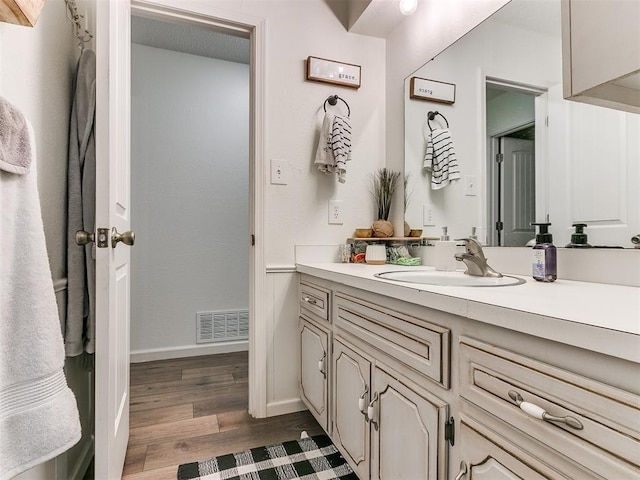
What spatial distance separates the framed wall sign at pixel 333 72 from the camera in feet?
6.07

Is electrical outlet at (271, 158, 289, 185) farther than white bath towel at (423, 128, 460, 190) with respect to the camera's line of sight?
Yes

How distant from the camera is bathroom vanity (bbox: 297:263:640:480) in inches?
19.1

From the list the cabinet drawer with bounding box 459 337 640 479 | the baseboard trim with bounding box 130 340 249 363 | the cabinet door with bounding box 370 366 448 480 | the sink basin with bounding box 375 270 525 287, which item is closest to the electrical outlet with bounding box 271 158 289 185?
the sink basin with bounding box 375 270 525 287

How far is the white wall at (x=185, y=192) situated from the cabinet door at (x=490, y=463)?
238 centimetres

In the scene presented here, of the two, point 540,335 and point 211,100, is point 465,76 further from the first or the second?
point 211,100

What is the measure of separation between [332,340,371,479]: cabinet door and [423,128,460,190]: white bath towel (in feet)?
2.94

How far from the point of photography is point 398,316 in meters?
0.94

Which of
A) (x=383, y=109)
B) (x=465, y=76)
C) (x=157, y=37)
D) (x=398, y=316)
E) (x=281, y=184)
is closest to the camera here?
(x=398, y=316)

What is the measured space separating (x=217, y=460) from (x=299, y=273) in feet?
2.88

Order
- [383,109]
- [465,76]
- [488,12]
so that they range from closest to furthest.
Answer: [488,12] < [465,76] < [383,109]

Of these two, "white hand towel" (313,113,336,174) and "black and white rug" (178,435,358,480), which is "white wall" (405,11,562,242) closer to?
"white hand towel" (313,113,336,174)

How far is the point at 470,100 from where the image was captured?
4.91 ft

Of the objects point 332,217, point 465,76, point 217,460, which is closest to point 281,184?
point 332,217

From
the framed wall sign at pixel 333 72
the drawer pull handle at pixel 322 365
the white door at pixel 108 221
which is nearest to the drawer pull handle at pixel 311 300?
the drawer pull handle at pixel 322 365
